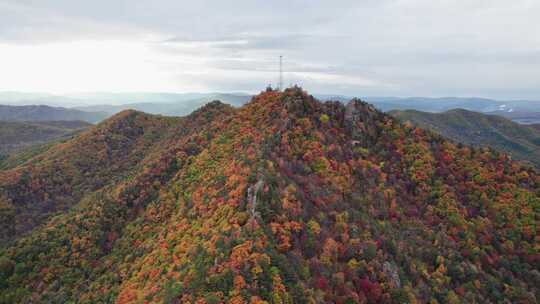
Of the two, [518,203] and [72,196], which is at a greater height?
[518,203]

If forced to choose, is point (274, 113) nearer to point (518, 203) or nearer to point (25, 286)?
point (518, 203)

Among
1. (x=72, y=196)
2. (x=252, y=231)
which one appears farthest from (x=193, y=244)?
(x=72, y=196)

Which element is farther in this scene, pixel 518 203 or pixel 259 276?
pixel 518 203

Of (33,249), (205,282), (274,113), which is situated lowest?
(33,249)

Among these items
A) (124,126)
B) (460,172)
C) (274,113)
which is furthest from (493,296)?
(124,126)

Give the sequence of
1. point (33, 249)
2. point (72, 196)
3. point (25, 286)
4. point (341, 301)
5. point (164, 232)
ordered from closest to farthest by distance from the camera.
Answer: point (341, 301), point (164, 232), point (25, 286), point (33, 249), point (72, 196)

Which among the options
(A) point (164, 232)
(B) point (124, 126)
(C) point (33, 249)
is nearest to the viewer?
(A) point (164, 232)
